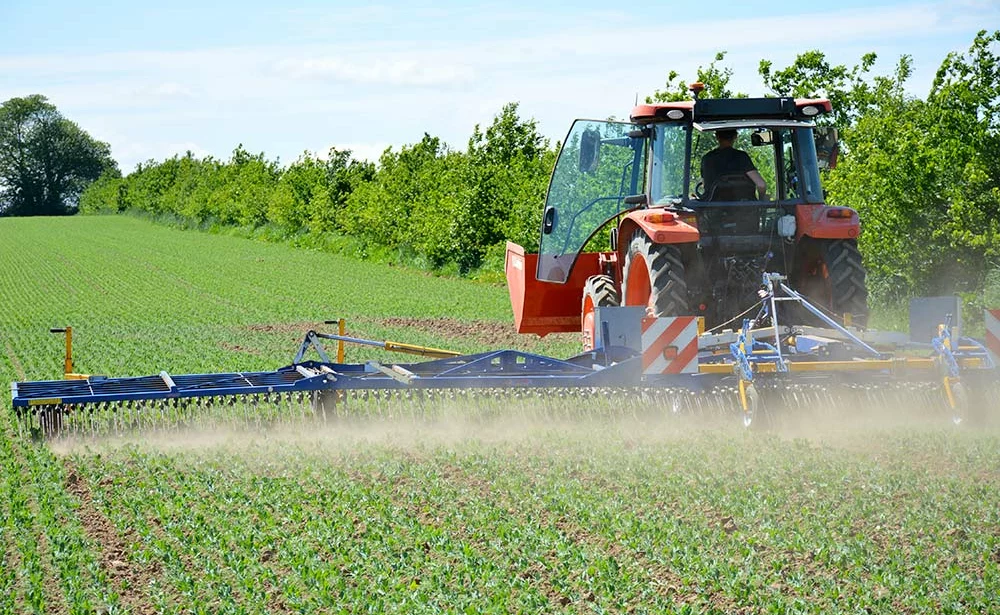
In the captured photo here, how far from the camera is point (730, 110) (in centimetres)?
885

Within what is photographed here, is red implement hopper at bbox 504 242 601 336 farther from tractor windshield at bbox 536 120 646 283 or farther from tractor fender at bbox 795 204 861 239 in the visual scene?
tractor fender at bbox 795 204 861 239

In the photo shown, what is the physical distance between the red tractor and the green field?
3.54 ft

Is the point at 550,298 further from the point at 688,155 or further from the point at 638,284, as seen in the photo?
the point at 688,155

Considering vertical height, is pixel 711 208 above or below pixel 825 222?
above

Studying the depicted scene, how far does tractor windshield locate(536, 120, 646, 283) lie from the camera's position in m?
9.25

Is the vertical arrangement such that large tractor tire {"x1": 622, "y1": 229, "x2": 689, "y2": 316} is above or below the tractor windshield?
Answer: below

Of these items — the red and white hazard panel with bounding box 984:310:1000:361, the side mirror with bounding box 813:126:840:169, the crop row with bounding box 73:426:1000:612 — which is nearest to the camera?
the crop row with bounding box 73:426:1000:612

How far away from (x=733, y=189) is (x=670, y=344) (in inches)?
62.4

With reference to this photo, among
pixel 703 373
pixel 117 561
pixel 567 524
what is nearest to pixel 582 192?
pixel 703 373

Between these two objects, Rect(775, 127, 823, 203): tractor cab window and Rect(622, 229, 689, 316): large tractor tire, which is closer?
Rect(622, 229, 689, 316): large tractor tire

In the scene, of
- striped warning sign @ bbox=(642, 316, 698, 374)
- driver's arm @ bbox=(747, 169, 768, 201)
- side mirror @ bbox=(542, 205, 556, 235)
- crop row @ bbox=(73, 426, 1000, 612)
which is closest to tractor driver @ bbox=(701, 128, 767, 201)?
driver's arm @ bbox=(747, 169, 768, 201)

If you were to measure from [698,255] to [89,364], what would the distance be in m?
7.48

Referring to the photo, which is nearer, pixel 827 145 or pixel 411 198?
pixel 827 145

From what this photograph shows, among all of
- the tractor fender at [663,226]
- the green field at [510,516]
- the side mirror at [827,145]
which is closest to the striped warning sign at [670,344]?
the green field at [510,516]
